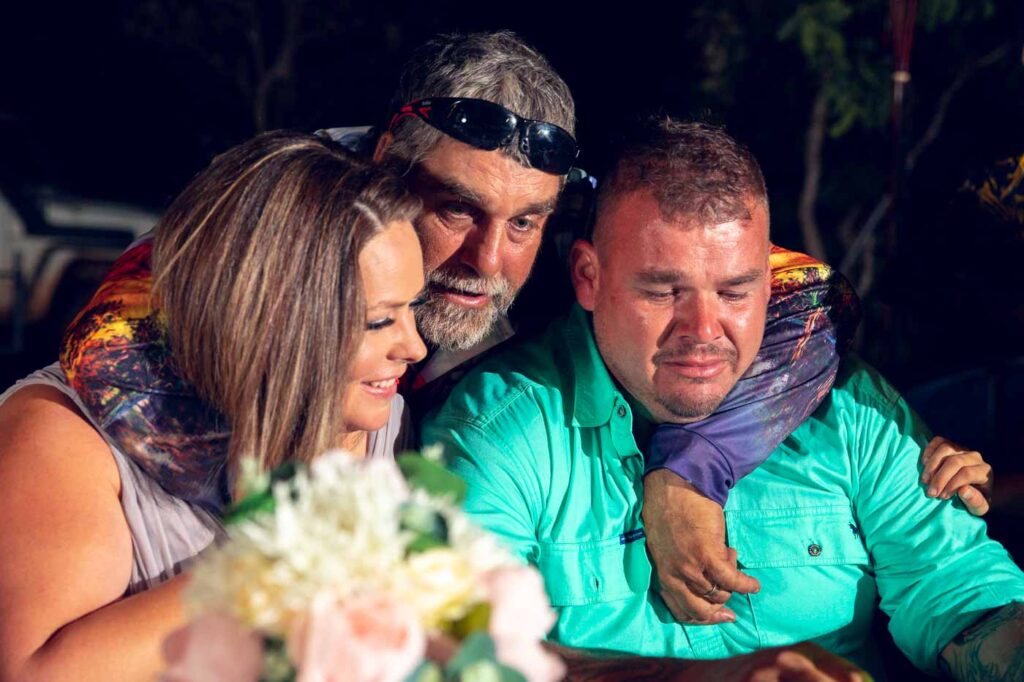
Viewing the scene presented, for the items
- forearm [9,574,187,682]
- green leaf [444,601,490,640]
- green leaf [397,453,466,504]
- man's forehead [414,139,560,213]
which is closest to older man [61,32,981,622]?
man's forehead [414,139,560,213]

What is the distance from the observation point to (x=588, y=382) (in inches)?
97.3

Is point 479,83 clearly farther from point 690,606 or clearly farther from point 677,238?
point 690,606

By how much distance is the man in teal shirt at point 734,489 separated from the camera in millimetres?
2326

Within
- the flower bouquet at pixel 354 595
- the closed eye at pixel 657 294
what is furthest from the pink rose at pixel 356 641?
the closed eye at pixel 657 294

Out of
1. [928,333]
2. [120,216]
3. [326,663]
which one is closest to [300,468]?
[326,663]

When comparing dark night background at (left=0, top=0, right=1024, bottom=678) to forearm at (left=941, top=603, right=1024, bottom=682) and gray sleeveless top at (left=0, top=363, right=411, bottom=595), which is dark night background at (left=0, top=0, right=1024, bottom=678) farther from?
gray sleeveless top at (left=0, top=363, right=411, bottom=595)

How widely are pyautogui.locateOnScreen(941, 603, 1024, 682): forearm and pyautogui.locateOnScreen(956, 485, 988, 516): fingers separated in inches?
8.1

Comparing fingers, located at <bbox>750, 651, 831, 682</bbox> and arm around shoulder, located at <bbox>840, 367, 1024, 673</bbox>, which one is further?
arm around shoulder, located at <bbox>840, 367, 1024, 673</bbox>

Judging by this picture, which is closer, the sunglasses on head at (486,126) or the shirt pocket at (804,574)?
the shirt pocket at (804,574)

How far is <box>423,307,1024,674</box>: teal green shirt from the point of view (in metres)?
2.33

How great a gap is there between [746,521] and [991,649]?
20.5 inches

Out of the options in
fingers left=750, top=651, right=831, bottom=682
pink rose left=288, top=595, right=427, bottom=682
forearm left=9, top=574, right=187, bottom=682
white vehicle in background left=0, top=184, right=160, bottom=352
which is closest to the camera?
pink rose left=288, top=595, right=427, bottom=682

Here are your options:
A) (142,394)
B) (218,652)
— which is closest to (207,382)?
(142,394)

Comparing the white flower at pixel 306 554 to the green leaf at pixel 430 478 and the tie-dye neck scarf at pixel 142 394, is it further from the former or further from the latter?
the tie-dye neck scarf at pixel 142 394
